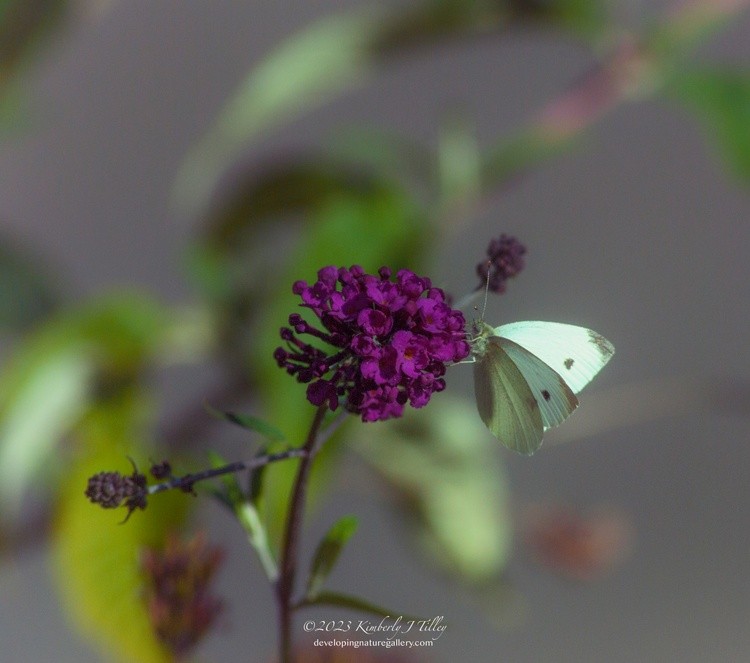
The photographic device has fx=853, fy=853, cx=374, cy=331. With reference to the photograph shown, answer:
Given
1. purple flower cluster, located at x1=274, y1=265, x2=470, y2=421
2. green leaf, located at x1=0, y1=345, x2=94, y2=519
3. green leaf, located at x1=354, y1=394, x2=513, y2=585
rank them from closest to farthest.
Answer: purple flower cluster, located at x1=274, y1=265, x2=470, y2=421, green leaf, located at x1=0, y1=345, x2=94, y2=519, green leaf, located at x1=354, y1=394, x2=513, y2=585

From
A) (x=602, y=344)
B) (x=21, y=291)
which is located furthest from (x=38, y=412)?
(x=602, y=344)

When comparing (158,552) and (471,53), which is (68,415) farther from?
(471,53)

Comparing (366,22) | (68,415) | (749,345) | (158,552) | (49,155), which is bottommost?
(158,552)

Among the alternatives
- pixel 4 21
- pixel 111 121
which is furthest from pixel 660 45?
pixel 111 121

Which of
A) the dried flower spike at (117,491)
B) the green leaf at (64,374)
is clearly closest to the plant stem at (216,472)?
the dried flower spike at (117,491)

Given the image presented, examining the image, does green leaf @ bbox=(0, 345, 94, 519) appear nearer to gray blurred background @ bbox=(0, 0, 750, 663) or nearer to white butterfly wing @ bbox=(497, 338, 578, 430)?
gray blurred background @ bbox=(0, 0, 750, 663)

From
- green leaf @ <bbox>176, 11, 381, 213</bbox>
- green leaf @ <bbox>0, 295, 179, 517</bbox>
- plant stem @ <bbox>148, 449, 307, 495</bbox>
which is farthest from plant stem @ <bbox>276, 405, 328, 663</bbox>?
green leaf @ <bbox>176, 11, 381, 213</bbox>

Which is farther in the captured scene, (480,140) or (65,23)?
(480,140)
